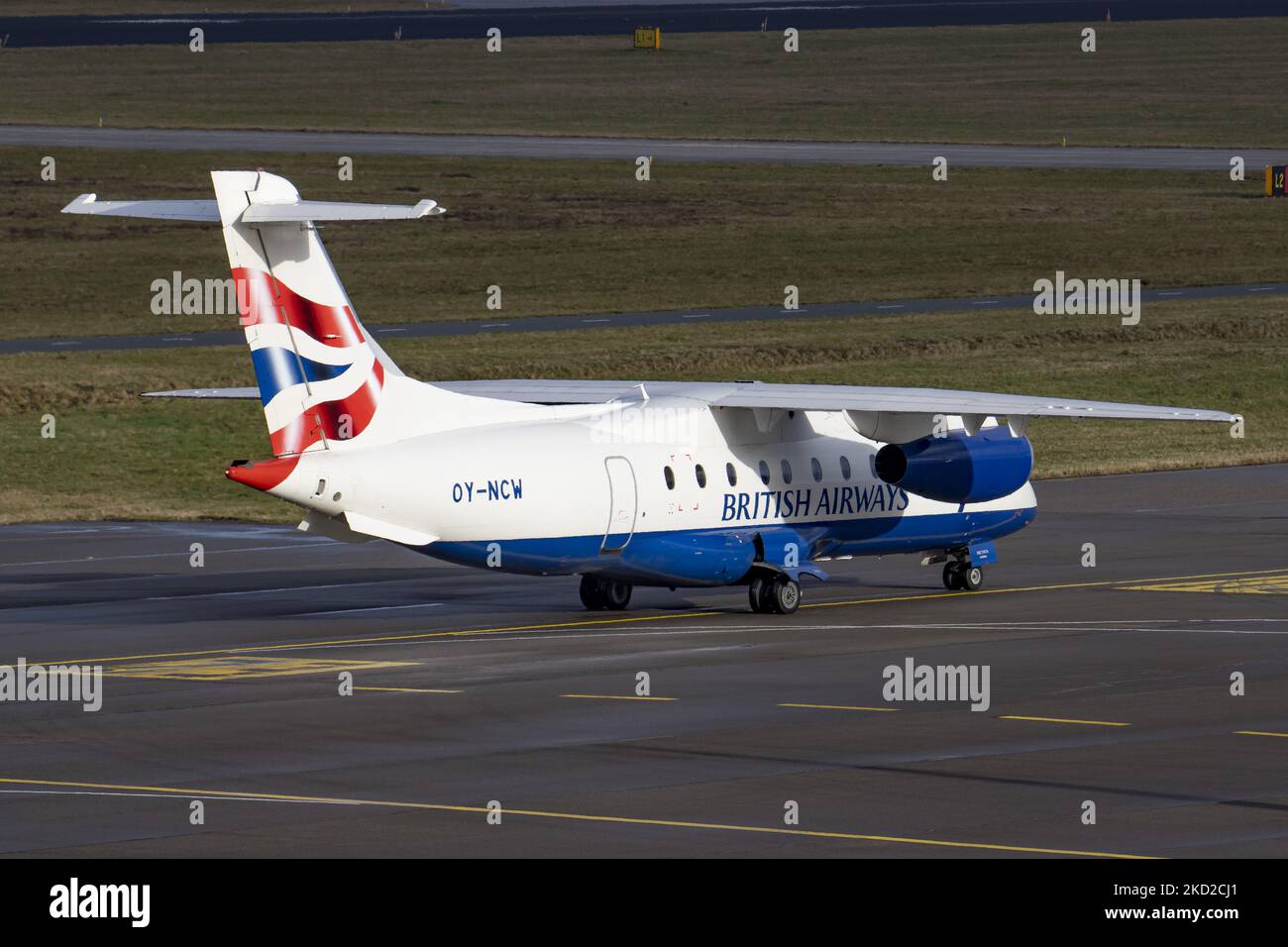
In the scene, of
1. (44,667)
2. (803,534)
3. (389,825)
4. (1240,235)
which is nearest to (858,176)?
(1240,235)

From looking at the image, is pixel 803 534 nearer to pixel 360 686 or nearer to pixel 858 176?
pixel 360 686

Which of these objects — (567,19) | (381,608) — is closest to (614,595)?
(381,608)

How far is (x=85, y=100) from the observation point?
115000mm

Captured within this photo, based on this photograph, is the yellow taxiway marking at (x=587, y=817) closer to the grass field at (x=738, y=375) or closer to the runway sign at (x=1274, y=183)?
the grass field at (x=738, y=375)

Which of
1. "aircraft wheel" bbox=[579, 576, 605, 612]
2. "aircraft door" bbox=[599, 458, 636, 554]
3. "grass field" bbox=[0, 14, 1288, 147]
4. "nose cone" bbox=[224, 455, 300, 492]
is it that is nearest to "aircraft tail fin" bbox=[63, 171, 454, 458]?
"nose cone" bbox=[224, 455, 300, 492]

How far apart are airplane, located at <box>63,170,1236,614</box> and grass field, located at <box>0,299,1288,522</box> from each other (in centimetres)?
1381

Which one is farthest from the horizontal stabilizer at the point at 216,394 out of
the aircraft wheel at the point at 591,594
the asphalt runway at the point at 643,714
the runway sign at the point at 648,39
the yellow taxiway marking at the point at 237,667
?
the runway sign at the point at 648,39

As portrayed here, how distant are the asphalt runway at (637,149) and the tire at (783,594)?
222 feet

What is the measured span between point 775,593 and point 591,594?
281cm

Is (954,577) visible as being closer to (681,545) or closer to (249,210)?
(681,545)

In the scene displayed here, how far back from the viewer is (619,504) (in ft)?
98.1

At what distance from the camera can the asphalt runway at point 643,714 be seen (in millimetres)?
18375
